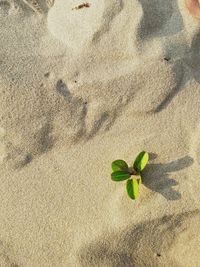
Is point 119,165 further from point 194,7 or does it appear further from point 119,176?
point 194,7

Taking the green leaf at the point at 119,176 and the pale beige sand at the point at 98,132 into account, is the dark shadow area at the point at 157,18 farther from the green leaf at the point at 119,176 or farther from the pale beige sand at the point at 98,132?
the green leaf at the point at 119,176

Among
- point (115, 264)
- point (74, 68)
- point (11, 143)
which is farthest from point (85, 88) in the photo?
point (115, 264)

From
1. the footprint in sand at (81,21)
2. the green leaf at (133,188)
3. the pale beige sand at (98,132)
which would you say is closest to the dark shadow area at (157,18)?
the pale beige sand at (98,132)

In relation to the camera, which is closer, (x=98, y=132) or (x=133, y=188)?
(x=133, y=188)

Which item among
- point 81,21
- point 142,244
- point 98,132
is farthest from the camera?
point 81,21

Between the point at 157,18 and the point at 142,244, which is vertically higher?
the point at 157,18

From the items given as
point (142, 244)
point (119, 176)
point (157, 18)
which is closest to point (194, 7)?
point (157, 18)
